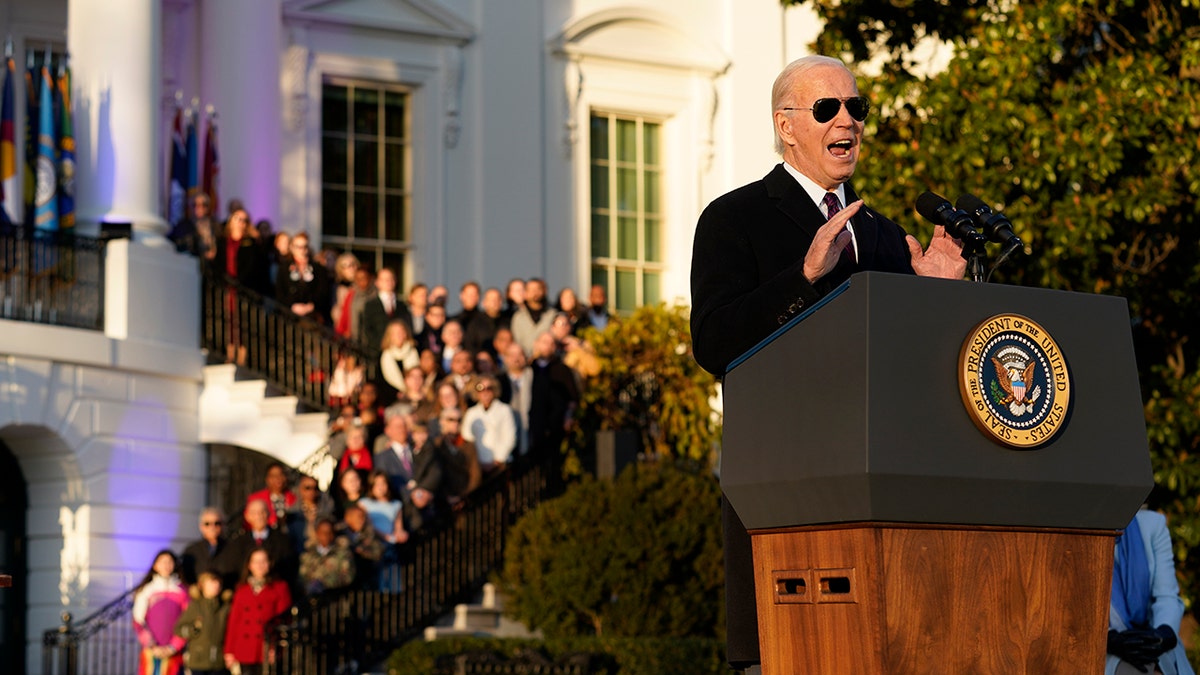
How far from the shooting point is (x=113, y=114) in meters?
22.4

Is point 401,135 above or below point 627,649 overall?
above

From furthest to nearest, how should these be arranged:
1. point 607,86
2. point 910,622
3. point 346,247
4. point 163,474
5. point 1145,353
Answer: point 607,86 < point 346,247 < point 163,474 < point 1145,353 < point 910,622

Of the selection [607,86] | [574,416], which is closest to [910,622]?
[574,416]

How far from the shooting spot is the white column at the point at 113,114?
22.2m

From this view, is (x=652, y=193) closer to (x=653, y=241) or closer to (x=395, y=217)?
(x=653, y=241)

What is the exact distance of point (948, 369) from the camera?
3.89 m

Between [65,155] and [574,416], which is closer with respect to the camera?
[574,416]

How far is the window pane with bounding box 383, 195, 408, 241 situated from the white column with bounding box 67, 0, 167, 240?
18.5ft

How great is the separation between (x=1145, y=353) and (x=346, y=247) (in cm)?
1282

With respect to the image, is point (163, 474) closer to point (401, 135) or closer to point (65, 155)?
point (65, 155)

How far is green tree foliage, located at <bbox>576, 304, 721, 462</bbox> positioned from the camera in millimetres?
20688

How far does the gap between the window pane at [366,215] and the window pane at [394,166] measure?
1.13ft

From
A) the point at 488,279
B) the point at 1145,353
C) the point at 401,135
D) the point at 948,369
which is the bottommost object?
the point at 948,369

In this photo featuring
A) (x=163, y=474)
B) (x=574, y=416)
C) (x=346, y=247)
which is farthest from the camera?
(x=346, y=247)
